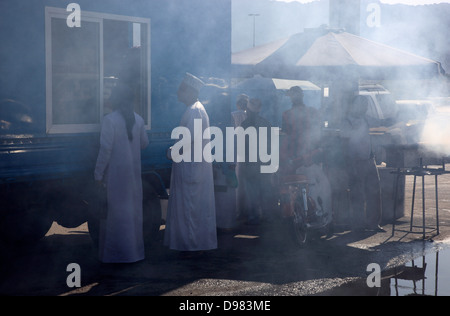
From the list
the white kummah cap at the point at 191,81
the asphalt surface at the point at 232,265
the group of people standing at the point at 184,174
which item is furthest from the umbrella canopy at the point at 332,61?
the white kummah cap at the point at 191,81

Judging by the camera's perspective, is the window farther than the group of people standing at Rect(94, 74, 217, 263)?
Yes

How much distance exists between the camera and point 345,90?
10.6 m

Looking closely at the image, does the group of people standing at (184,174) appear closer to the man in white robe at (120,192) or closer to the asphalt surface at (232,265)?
the man in white robe at (120,192)

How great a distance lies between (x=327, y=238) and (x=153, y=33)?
3386 millimetres

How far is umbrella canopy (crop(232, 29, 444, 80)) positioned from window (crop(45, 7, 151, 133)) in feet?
8.76

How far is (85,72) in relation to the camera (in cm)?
756

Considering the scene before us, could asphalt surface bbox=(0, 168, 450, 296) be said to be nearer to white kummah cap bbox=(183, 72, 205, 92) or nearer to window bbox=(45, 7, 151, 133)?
window bbox=(45, 7, 151, 133)

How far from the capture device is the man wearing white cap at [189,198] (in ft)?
24.5

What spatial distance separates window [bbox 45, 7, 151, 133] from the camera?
7.21m

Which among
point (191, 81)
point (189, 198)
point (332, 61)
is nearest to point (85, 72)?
point (191, 81)

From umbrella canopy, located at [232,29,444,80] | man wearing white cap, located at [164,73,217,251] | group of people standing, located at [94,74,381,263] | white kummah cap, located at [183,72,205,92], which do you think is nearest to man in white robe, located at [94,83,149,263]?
group of people standing, located at [94,74,381,263]

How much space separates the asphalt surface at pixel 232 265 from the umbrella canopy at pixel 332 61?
2.44 meters

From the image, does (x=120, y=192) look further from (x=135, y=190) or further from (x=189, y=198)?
(x=189, y=198)
